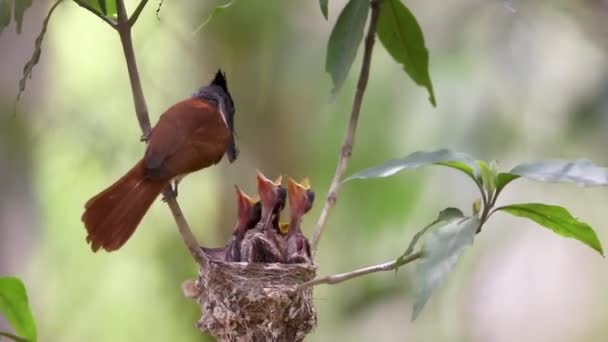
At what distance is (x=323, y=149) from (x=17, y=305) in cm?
112

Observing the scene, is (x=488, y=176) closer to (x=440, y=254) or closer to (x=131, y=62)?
(x=440, y=254)

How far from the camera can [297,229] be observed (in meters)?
1.18

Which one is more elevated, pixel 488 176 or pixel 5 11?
pixel 5 11

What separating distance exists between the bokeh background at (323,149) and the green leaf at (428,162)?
100 cm

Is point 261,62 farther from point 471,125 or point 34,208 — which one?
point 34,208

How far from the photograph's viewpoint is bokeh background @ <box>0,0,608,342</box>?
1.91 meters

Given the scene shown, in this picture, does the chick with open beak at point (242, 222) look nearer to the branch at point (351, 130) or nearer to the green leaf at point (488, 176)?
the branch at point (351, 130)

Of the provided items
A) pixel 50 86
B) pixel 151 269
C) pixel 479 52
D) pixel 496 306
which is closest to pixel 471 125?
pixel 479 52

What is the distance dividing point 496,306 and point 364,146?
1.63 ft

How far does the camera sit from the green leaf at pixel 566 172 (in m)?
0.85

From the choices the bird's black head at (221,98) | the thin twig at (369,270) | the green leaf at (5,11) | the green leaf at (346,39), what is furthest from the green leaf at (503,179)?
the green leaf at (5,11)

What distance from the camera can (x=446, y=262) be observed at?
79 centimetres

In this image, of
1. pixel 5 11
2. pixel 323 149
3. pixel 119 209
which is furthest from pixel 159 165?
pixel 323 149

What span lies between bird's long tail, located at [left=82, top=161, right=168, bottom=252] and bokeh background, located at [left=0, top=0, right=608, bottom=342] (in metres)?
0.90
